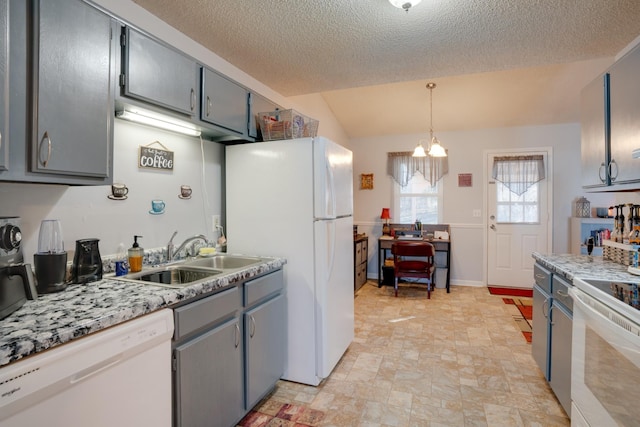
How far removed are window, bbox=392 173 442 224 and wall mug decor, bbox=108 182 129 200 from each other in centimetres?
429

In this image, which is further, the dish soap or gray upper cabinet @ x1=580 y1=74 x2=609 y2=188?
gray upper cabinet @ x1=580 y1=74 x2=609 y2=188

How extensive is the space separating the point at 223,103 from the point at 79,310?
4.84ft

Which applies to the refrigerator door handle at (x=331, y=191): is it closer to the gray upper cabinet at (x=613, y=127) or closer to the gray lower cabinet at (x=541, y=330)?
the gray lower cabinet at (x=541, y=330)

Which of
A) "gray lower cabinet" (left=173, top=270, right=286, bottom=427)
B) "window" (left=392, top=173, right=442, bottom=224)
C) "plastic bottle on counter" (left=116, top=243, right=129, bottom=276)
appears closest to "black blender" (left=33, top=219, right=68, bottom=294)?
"plastic bottle on counter" (left=116, top=243, right=129, bottom=276)

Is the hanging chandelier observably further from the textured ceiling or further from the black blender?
the black blender

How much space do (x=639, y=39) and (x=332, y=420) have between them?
293 cm

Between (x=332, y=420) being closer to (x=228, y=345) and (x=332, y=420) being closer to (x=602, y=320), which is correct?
(x=228, y=345)

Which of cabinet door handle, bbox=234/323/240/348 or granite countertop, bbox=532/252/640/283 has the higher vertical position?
granite countertop, bbox=532/252/640/283

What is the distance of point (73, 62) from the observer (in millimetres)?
1321

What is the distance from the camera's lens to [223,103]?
2.16 m

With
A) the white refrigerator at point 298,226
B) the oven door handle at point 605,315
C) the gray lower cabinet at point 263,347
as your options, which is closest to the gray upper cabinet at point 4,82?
the gray lower cabinet at point 263,347

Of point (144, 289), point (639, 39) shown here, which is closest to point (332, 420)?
point (144, 289)

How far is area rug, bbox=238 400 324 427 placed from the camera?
1.90m

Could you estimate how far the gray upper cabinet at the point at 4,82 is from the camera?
1.10 m
